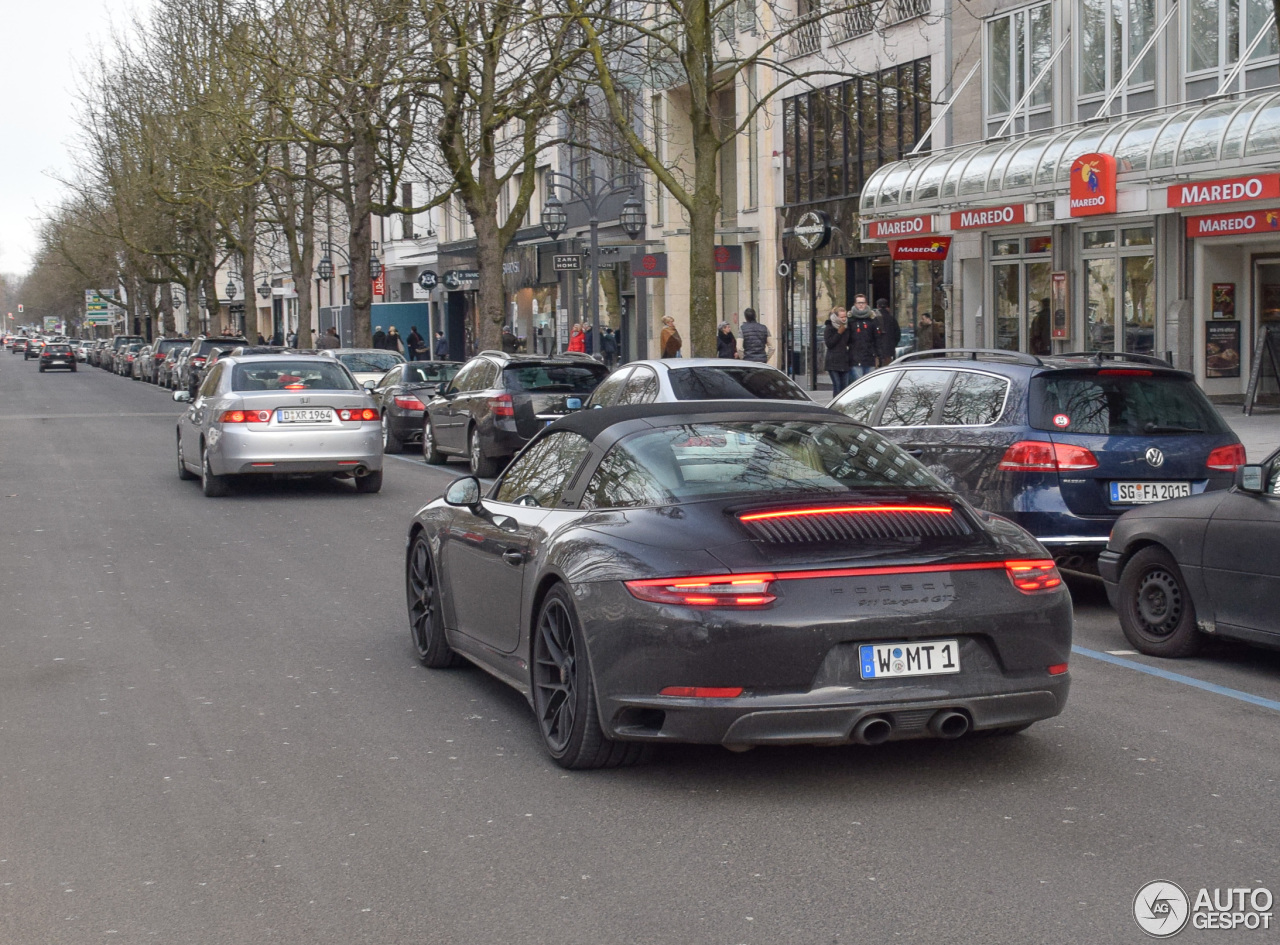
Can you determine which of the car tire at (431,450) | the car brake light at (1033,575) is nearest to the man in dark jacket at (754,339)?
the car tire at (431,450)

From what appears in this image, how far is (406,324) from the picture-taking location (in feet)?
217

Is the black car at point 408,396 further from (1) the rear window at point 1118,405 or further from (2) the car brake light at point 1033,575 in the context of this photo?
(2) the car brake light at point 1033,575

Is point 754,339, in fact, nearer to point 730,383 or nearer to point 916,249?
point 916,249

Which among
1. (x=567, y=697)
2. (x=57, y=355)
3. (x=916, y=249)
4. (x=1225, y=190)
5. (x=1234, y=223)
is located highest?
(x=1225, y=190)

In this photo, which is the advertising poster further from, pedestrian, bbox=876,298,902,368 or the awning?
pedestrian, bbox=876,298,902,368

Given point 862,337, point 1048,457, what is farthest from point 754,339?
point 1048,457

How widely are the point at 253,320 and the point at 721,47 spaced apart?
2528 centimetres

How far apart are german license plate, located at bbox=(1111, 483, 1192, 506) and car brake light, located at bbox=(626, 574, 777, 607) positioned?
5.22 metres

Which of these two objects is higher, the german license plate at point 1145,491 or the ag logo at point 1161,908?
the german license plate at point 1145,491

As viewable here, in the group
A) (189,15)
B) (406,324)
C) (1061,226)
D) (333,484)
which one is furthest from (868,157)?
(406,324)

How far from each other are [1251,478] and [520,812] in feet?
13.1

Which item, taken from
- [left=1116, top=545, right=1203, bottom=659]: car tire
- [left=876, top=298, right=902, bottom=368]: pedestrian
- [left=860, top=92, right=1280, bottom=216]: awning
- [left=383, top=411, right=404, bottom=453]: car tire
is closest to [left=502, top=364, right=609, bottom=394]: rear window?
[left=383, top=411, right=404, bottom=453]: car tire

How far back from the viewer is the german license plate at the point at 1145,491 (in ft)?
33.5

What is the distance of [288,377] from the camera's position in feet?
58.6
